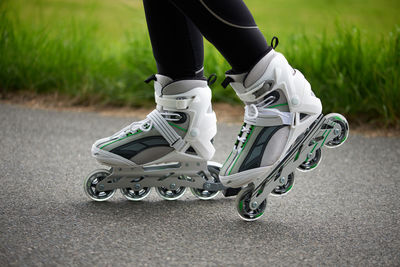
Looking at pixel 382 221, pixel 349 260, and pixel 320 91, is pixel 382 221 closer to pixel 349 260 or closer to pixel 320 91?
pixel 349 260

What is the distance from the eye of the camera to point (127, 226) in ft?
5.78

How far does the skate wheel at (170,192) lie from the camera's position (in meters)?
2.08

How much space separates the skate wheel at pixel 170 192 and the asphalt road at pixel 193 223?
32 mm

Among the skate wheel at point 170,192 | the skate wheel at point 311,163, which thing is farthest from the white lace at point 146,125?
the skate wheel at point 311,163

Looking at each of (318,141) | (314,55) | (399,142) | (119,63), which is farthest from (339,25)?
(318,141)

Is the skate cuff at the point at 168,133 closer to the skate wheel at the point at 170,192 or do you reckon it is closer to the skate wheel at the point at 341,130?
the skate wheel at the point at 170,192

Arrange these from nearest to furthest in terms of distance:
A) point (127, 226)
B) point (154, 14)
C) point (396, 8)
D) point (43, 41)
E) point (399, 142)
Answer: point (127, 226) → point (154, 14) → point (399, 142) → point (43, 41) → point (396, 8)

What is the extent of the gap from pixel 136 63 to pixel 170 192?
7.79ft

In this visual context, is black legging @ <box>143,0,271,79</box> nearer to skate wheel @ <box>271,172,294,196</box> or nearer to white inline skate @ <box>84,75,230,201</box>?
white inline skate @ <box>84,75,230,201</box>

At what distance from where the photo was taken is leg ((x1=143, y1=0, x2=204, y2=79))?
1.93m

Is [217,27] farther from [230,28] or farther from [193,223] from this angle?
[193,223]

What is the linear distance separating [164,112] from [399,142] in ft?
6.35

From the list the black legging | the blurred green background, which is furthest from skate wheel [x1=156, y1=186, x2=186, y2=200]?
the blurred green background

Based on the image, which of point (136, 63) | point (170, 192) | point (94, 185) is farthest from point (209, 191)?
point (136, 63)
